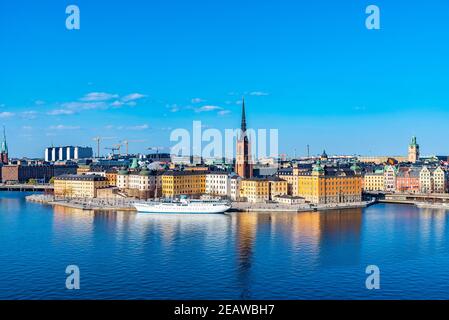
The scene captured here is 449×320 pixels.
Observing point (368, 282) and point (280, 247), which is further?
point (280, 247)

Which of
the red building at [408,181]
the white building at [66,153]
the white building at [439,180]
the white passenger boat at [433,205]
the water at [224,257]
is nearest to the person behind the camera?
the water at [224,257]

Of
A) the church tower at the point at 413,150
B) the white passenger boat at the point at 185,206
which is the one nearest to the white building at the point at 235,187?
the white passenger boat at the point at 185,206

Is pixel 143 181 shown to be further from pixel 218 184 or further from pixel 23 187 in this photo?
pixel 23 187

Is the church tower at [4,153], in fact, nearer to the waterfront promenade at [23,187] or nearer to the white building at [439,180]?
the waterfront promenade at [23,187]

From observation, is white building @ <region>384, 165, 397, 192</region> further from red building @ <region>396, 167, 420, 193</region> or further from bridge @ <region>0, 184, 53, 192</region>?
bridge @ <region>0, 184, 53, 192</region>

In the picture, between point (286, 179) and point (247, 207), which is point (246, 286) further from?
point (286, 179)

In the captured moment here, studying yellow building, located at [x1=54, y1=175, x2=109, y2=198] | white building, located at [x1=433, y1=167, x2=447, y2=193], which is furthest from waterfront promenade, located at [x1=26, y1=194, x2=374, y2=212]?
white building, located at [x1=433, y1=167, x2=447, y2=193]
